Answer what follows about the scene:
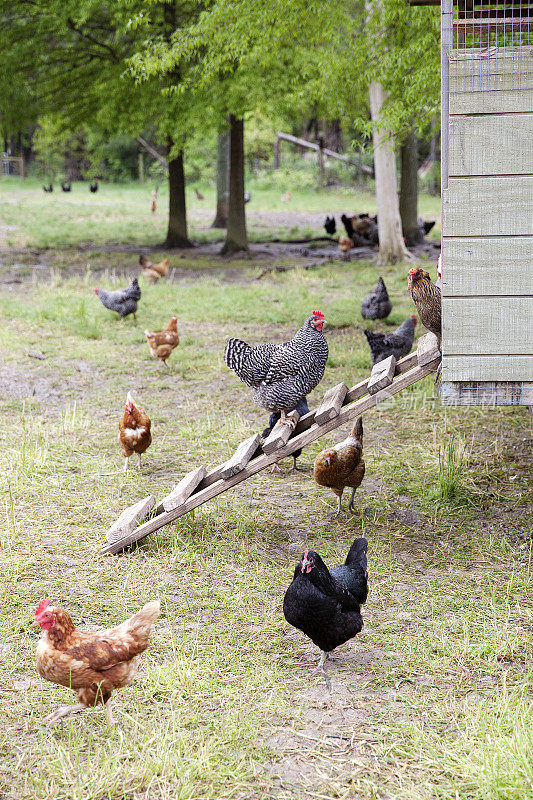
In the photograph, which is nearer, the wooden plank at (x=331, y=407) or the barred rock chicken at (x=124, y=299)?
the wooden plank at (x=331, y=407)

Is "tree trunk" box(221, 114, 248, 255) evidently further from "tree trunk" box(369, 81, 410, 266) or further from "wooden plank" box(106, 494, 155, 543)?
"wooden plank" box(106, 494, 155, 543)

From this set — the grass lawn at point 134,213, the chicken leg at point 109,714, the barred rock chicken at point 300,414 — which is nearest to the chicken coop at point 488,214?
the barred rock chicken at point 300,414

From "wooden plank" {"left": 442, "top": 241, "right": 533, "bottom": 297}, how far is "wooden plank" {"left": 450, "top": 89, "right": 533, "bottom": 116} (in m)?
0.64

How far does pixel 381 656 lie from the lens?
13.0 ft

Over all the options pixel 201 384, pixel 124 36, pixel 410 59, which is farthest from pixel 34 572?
pixel 124 36

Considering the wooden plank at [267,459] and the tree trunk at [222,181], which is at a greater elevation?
the tree trunk at [222,181]

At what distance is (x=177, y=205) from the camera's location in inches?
759

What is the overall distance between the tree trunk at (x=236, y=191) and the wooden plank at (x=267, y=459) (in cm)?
1350

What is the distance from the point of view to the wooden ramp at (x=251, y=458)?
501 centimetres

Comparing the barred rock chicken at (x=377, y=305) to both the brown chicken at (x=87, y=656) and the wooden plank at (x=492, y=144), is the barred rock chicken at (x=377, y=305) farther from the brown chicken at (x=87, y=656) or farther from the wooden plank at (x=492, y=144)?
the brown chicken at (x=87, y=656)

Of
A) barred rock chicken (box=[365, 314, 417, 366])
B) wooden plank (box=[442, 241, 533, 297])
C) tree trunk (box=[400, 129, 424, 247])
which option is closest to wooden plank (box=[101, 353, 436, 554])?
wooden plank (box=[442, 241, 533, 297])

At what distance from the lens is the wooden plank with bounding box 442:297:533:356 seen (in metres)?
4.29

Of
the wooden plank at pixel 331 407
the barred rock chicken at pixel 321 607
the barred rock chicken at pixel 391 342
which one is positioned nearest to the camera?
the barred rock chicken at pixel 321 607

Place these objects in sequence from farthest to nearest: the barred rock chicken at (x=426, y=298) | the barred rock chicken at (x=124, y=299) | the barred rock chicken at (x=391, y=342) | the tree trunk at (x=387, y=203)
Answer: the tree trunk at (x=387, y=203) → the barred rock chicken at (x=124, y=299) → the barred rock chicken at (x=391, y=342) → the barred rock chicken at (x=426, y=298)
